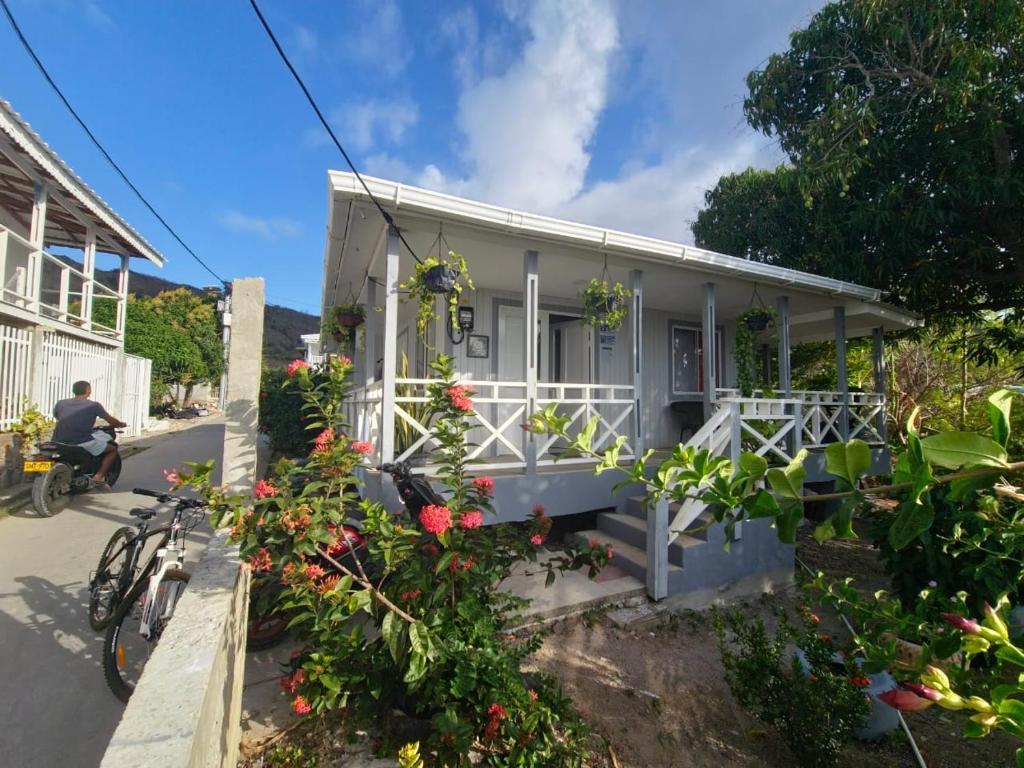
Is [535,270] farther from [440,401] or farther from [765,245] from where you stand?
[765,245]

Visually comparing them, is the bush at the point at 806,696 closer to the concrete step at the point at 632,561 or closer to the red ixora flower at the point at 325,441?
the concrete step at the point at 632,561

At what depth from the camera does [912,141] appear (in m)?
6.52

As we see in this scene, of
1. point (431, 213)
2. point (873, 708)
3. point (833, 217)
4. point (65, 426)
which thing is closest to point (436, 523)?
point (873, 708)

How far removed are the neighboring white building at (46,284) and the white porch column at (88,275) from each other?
2cm

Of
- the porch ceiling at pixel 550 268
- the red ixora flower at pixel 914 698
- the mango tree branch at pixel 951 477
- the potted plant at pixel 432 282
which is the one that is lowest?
the red ixora flower at pixel 914 698

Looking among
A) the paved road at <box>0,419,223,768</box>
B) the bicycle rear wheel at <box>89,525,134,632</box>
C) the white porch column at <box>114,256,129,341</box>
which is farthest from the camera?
the white porch column at <box>114,256,129,341</box>

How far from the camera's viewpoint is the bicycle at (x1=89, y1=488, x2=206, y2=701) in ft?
8.07

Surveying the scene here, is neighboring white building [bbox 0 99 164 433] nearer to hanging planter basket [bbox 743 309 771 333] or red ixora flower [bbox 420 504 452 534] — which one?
red ixora flower [bbox 420 504 452 534]

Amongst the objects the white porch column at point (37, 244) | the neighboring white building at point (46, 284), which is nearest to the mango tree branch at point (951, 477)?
the neighboring white building at point (46, 284)

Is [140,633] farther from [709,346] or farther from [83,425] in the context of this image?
[709,346]

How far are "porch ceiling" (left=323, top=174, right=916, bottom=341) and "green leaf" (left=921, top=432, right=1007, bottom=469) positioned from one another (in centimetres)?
401

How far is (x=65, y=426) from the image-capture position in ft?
18.9

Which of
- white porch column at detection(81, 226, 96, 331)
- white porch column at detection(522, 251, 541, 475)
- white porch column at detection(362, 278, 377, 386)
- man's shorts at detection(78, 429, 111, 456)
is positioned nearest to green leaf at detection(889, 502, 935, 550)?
white porch column at detection(522, 251, 541, 475)

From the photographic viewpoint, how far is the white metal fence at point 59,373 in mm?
6965
